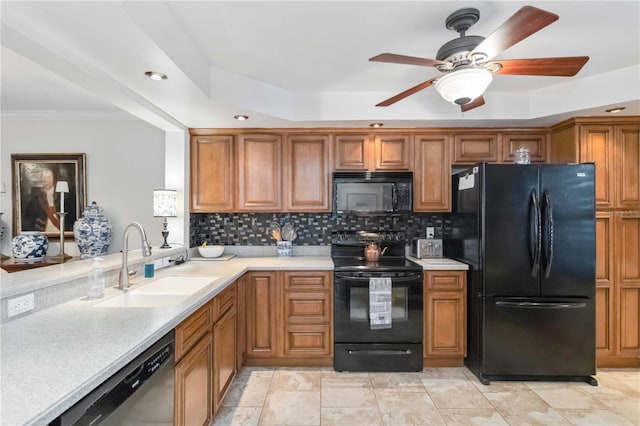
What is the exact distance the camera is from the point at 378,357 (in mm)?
2723

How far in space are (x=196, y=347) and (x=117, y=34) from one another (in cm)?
164

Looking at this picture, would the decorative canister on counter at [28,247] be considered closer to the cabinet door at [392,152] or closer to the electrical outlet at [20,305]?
the electrical outlet at [20,305]

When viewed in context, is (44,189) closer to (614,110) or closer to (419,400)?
(419,400)

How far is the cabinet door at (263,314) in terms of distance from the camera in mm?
2822

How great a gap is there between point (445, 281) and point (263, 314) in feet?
5.48

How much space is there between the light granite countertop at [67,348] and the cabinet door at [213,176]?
1.45 m

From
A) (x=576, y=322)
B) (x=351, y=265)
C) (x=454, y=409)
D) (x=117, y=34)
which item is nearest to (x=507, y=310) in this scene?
(x=576, y=322)

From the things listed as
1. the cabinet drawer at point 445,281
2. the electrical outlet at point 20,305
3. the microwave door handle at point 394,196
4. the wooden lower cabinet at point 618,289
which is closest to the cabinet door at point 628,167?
the wooden lower cabinet at point 618,289

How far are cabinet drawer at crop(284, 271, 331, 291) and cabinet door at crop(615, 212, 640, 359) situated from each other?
103 inches

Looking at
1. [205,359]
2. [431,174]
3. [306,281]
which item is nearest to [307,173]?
[306,281]

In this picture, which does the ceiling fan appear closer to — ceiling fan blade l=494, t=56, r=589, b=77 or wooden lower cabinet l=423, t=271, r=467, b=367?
ceiling fan blade l=494, t=56, r=589, b=77

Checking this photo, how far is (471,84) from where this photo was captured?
1.69 m

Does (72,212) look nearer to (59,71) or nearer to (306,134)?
(59,71)

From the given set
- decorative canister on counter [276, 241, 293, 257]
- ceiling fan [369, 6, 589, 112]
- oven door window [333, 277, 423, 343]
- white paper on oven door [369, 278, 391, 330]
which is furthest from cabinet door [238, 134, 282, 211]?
ceiling fan [369, 6, 589, 112]
